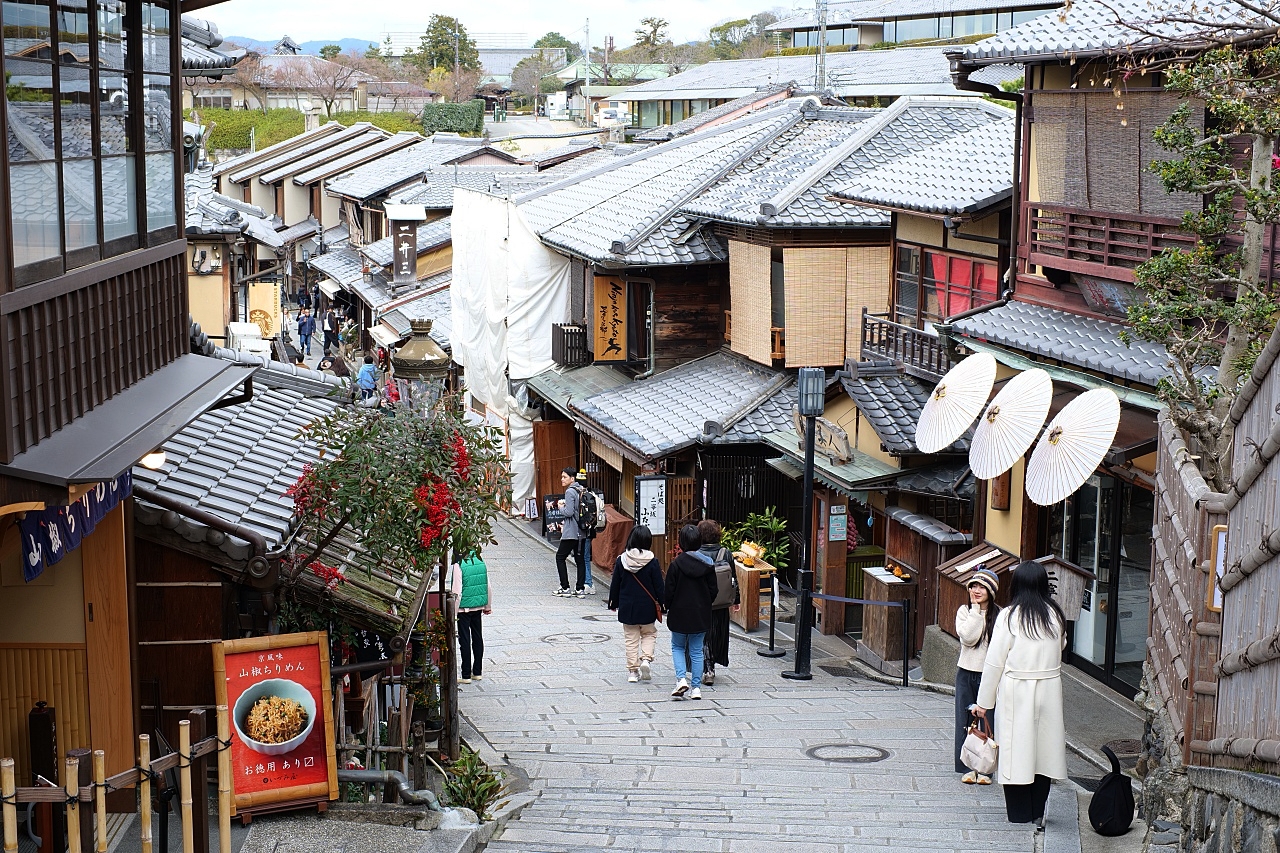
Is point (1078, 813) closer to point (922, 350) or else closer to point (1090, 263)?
point (1090, 263)

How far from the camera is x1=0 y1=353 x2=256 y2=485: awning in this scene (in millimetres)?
6418

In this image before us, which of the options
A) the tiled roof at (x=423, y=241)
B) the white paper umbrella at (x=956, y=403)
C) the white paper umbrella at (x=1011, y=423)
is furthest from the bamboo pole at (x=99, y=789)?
the tiled roof at (x=423, y=241)

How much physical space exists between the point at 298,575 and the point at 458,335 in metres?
27.8

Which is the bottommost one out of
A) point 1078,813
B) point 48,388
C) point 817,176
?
point 1078,813

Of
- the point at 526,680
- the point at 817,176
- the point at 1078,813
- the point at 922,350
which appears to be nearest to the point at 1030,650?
the point at 1078,813

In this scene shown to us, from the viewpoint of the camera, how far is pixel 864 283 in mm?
23500

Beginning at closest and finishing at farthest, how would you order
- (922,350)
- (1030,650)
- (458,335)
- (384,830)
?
(384,830) → (1030,650) → (922,350) → (458,335)

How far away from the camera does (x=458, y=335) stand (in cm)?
3672

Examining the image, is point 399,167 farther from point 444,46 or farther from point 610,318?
point 444,46

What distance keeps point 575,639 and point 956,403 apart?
687cm

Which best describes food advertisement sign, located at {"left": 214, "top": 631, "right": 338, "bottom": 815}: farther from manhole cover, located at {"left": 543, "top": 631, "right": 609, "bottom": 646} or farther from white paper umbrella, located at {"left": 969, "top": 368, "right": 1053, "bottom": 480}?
manhole cover, located at {"left": 543, "top": 631, "right": 609, "bottom": 646}

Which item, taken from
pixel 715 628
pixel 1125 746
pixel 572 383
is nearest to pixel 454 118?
pixel 572 383

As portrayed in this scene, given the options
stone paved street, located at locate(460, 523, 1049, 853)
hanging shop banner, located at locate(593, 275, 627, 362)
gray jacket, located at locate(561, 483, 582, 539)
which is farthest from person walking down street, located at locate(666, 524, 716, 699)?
hanging shop banner, located at locate(593, 275, 627, 362)

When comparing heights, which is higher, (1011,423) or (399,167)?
(399,167)
